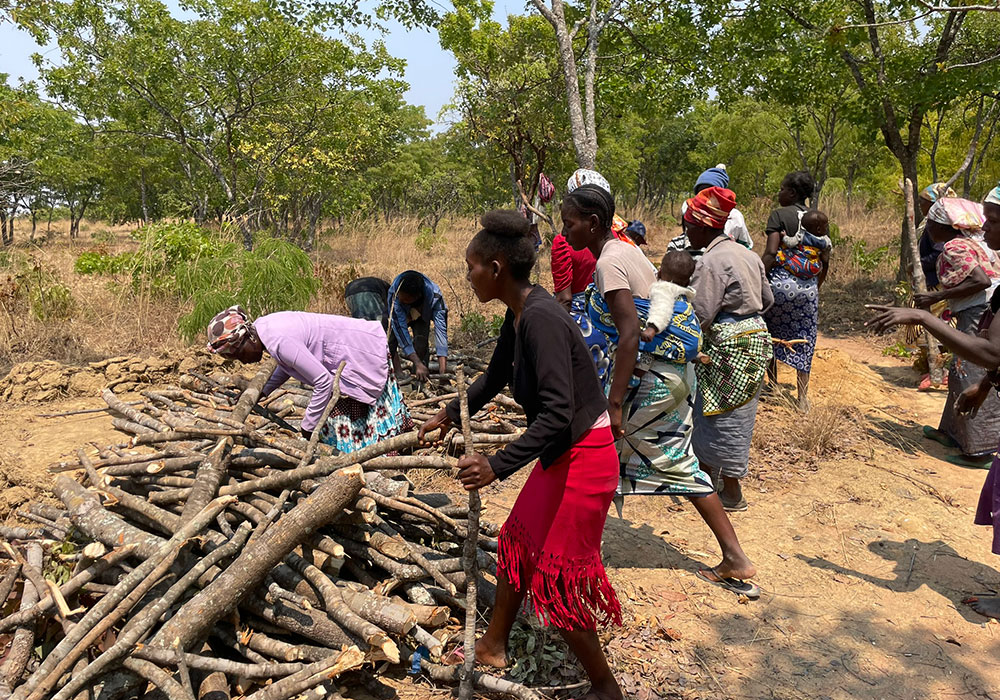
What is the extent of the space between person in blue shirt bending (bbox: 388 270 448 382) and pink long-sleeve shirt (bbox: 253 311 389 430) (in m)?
1.11

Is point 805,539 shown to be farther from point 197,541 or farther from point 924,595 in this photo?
point 197,541

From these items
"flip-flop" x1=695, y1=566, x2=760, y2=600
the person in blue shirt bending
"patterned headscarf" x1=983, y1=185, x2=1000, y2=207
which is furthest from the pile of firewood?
"patterned headscarf" x1=983, y1=185, x2=1000, y2=207

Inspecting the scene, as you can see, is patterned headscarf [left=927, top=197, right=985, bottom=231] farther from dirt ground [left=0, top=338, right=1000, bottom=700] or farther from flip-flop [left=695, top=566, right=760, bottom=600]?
flip-flop [left=695, top=566, right=760, bottom=600]

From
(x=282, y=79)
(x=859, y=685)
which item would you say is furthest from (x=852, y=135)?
(x=859, y=685)

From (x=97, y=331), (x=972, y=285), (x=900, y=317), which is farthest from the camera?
(x=97, y=331)

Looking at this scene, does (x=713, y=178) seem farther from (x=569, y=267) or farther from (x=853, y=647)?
(x=853, y=647)

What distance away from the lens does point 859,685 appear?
2.59 metres

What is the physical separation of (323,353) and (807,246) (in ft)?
13.3

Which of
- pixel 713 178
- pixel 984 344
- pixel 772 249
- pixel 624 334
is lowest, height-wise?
pixel 624 334

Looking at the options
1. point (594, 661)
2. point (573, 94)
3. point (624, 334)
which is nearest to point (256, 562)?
point (594, 661)

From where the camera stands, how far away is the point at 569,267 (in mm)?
3133

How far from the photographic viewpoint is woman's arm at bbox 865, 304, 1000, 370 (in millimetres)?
2482

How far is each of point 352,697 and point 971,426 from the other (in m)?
Answer: 4.59

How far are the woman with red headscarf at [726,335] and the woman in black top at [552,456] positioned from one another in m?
1.61
